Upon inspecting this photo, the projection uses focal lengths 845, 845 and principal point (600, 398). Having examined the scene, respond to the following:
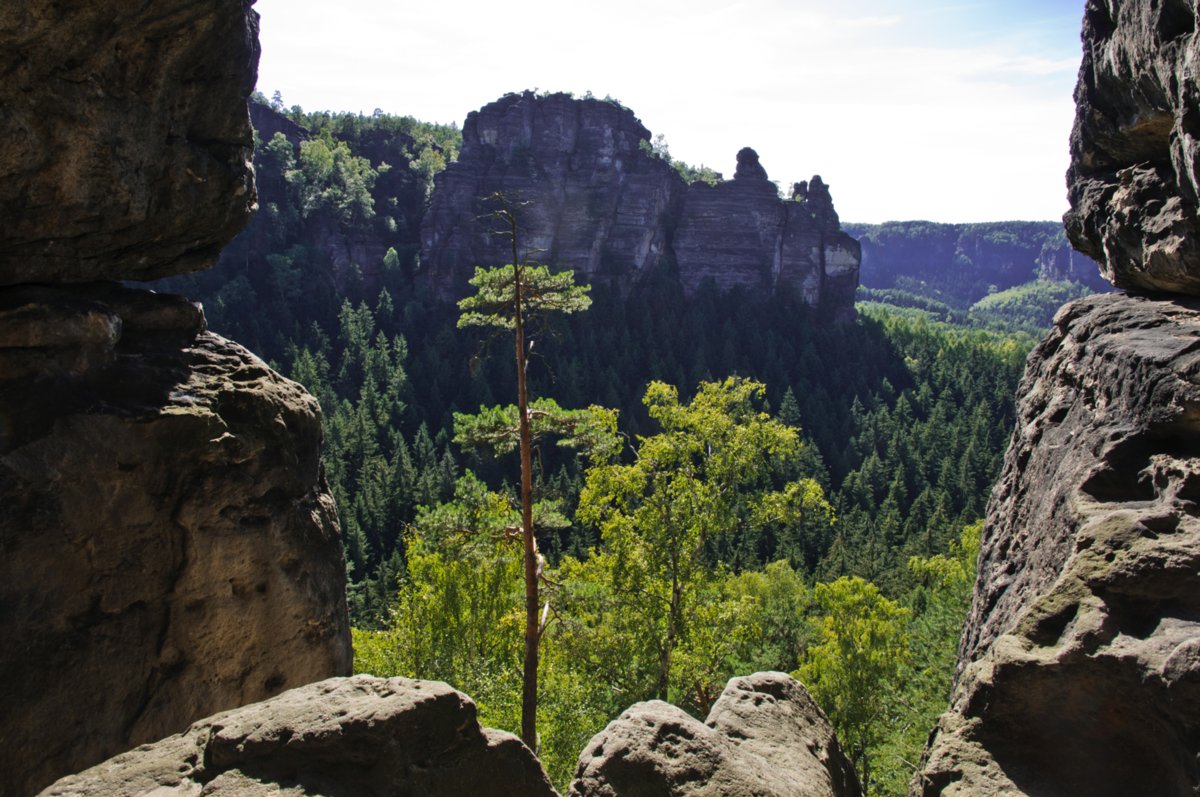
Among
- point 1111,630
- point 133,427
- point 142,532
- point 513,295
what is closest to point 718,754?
point 1111,630

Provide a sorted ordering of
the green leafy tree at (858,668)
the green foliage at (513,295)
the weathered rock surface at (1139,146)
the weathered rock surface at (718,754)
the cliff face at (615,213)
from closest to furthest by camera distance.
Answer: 1. the weathered rock surface at (718,754)
2. the weathered rock surface at (1139,146)
3. the green foliage at (513,295)
4. the green leafy tree at (858,668)
5. the cliff face at (615,213)

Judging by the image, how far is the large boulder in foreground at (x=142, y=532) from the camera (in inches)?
263

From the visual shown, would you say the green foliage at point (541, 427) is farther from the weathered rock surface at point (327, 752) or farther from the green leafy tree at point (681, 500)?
the weathered rock surface at point (327, 752)

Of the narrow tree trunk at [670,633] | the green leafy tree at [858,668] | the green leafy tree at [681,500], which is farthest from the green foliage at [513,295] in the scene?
the green leafy tree at [858,668]

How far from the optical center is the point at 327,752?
4.99 meters

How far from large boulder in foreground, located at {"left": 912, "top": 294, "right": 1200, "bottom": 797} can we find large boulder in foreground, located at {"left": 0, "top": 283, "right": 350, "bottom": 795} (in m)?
6.14

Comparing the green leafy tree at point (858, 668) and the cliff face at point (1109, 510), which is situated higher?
the cliff face at point (1109, 510)

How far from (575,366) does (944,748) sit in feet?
257

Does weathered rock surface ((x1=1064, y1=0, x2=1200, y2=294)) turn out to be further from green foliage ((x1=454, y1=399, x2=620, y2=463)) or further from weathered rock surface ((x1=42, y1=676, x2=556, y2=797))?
green foliage ((x1=454, y1=399, x2=620, y2=463))

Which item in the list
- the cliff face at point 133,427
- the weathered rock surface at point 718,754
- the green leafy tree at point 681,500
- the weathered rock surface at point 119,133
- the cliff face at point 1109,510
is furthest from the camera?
the green leafy tree at point 681,500

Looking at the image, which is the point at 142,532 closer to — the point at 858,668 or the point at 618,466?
the point at 618,466

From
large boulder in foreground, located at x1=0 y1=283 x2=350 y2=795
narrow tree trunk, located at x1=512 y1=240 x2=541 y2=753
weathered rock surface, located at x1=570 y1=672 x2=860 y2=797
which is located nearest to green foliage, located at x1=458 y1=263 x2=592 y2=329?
narrow tree trunk, located at x1=512 y1=240 x2=541 y2=753

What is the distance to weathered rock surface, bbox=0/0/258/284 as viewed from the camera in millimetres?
6508

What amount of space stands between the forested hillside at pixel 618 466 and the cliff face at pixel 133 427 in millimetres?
4143
